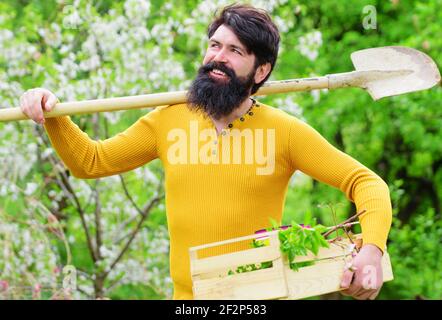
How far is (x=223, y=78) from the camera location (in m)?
3.60

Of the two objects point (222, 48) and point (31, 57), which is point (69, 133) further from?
point (31, 57)

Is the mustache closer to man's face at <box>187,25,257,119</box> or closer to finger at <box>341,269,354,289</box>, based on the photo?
man's face at <box>187,25,257,119</box>

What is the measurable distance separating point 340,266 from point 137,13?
3737 mm

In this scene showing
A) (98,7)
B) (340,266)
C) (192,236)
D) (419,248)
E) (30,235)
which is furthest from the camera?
(419,248)

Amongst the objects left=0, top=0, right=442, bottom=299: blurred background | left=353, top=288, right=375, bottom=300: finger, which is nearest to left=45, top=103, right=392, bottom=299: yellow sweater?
left=353, top=288, right=375, bottom=300: finger

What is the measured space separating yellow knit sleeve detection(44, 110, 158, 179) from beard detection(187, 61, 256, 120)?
0.62ft

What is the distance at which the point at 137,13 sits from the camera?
6492 mm

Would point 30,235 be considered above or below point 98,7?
below

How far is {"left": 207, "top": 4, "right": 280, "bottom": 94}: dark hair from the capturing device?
3.57m

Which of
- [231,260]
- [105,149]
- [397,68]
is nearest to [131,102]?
[105,149]

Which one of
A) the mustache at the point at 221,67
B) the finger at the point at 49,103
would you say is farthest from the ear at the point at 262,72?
the finger at the point at 49,103

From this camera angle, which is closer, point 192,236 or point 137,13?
point 192,236

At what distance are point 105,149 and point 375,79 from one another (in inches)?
45.2

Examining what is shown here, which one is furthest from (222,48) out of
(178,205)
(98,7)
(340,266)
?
(98,7)
